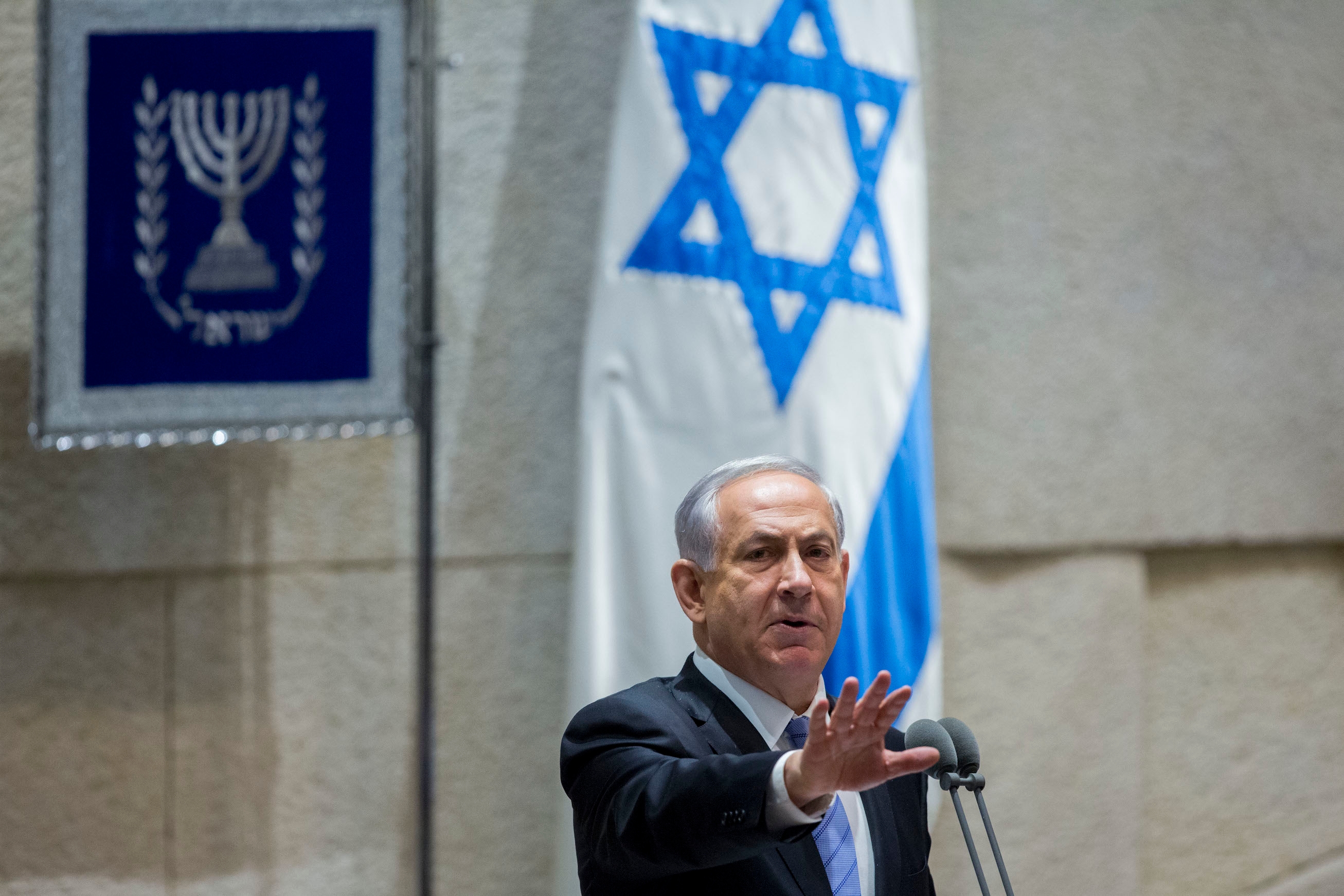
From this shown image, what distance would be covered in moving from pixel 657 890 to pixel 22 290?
2229 mm

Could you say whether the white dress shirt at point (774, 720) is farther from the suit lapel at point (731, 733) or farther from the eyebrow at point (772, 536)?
the eyebrow at point (772, 536)

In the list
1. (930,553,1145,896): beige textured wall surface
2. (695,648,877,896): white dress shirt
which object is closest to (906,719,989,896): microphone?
(695,648,877,896): white dress shirt

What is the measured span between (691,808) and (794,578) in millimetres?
369

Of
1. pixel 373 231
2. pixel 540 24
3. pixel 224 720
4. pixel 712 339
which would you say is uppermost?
pixel 540 24

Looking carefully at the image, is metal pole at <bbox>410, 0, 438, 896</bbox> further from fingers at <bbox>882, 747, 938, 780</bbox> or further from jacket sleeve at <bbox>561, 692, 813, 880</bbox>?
fingers at <bbox>882, 747, 938, 780</bbox>

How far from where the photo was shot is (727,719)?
1499 mm

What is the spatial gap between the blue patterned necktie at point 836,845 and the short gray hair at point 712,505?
23 centimetres

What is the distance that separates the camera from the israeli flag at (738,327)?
263 centimetres

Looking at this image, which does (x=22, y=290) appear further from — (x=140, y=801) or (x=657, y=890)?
(x=657, y=890)

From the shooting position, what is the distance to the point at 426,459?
2.65m

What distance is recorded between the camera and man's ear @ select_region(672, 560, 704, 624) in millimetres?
1581

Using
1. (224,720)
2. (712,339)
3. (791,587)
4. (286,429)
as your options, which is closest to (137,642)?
(224,720)

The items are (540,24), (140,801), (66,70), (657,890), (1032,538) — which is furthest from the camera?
(1032,538)

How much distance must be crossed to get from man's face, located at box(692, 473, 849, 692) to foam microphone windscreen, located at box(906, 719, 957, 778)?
0.49 feet
